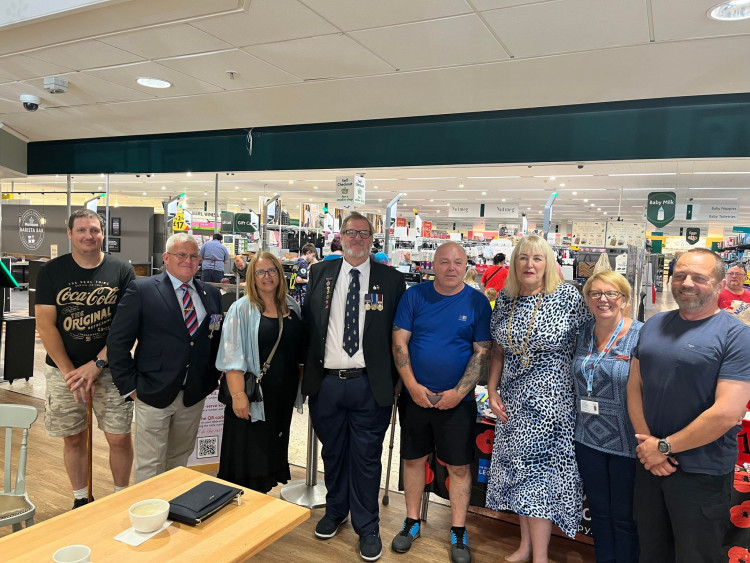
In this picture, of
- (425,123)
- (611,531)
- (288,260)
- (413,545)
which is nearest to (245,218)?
(288,260)

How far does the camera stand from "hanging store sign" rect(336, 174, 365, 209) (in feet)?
20.2

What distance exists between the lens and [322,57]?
2762 millimetres

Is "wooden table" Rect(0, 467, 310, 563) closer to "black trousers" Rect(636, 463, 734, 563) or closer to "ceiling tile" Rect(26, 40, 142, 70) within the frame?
"black trousers" Rect(636, 463, 734, 563)

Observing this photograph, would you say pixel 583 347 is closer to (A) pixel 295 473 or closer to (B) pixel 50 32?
(A) pixel 295 473

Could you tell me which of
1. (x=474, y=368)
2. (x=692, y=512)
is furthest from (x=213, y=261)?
(x=692, y=512)

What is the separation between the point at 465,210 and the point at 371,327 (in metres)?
15.3

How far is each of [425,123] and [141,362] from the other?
2.55 m

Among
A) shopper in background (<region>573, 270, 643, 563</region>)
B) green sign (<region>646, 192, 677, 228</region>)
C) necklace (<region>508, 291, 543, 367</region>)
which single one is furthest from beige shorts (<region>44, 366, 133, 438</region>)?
green sign (<region>646, 192, 677, 228</region>)

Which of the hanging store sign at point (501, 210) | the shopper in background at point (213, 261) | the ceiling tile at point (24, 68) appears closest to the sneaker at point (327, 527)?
the ceiling tile at point (24, 68)

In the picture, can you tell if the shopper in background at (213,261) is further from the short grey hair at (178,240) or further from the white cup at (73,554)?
the white cup at (73,554)

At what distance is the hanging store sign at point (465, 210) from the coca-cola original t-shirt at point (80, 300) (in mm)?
14709

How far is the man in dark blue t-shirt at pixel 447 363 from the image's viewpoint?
270 centimetres

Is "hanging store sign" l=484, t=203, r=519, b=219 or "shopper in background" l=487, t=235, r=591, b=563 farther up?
"hanging store sign" l=484, t=203, r=519, b=219

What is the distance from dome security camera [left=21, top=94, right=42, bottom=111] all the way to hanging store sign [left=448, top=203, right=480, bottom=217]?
13.8m
